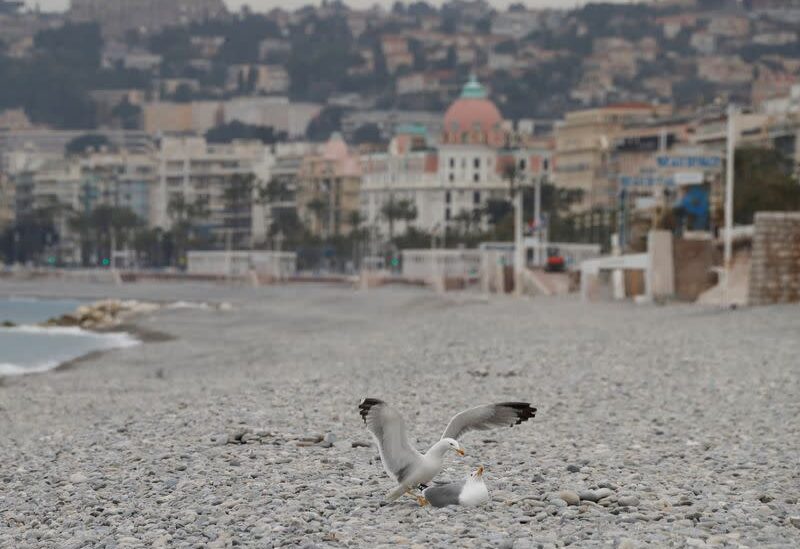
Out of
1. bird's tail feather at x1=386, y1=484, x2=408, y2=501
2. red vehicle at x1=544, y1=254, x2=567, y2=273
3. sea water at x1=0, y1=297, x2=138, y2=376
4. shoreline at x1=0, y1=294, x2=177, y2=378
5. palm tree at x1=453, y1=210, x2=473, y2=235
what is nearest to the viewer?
bird's tail feather at x1=386, y1=484, x2=408, y2=501

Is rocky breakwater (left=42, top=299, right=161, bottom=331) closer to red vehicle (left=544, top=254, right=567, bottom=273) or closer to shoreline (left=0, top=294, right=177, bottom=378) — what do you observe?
shoreline (left=0, top=294, right=177, bottom=378)

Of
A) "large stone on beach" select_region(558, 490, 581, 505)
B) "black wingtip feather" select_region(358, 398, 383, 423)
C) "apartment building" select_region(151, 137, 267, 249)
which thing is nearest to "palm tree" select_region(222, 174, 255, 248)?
"apartment building" select_region(151, 137, 267, 249)

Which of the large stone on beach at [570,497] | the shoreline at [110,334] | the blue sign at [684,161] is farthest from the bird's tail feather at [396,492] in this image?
the blue sign at [684,161]

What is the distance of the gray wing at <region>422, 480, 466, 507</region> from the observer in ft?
34.4

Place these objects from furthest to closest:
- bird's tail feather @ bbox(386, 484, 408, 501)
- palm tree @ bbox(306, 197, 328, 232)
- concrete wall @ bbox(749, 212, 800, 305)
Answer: palm tree @ bbox(306, 197, 328, 232) → concrete wall @ bbox(749, 212, 800, 305) → bird's tail feather @ bbox(386, 484, 408, 501)

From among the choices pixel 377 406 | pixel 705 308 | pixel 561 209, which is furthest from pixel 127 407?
pixel 561 209

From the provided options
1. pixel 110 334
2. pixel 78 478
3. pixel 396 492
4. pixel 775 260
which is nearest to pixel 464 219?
pixel 110 334

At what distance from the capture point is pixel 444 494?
10492 millimetres

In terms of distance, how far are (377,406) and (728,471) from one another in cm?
282

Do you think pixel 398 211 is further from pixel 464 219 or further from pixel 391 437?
pixel 391 437

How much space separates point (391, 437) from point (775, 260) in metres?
27.2

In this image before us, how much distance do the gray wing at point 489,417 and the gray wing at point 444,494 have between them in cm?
25

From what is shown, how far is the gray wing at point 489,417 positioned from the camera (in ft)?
33.8

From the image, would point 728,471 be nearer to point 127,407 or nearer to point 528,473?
point 528,473
